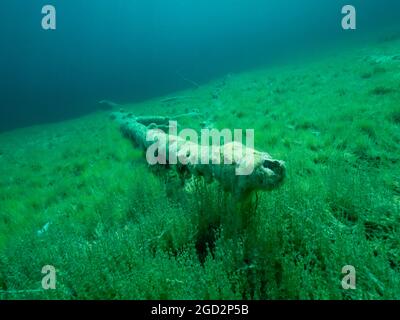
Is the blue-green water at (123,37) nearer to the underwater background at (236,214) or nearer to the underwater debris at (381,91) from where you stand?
the underwater background at (236,214)

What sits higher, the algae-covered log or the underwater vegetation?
the algae-covered log

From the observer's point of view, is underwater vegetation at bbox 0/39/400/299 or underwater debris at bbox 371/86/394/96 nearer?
underwater vegetation at bbox 0/39/400/299

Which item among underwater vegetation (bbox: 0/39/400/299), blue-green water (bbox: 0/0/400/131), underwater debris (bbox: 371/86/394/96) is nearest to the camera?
underwater vegetation (bbox: 0/39/400/299)

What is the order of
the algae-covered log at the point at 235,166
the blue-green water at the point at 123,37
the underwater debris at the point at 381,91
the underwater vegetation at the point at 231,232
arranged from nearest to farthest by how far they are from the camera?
the underwater vegetation at the point at 231,232 → the algae-covered log at the point at 235,166 → the underwater debris at the point at 381,91 → the blue-green water at the point at 123,37

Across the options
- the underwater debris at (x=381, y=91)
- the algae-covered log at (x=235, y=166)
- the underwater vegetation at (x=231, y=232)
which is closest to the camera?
the underwater vegetation at (x=231, y=232)

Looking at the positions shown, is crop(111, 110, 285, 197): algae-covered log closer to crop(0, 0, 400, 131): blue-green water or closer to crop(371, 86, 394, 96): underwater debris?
crop(371, 86, 394, 96): underwater debris

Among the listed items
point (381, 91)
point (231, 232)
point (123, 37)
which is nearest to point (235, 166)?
point (231, 232)

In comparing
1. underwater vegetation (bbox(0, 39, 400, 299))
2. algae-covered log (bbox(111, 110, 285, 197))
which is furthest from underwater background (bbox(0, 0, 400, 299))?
algae-covered log (bbox(111, 110, 285, 197))

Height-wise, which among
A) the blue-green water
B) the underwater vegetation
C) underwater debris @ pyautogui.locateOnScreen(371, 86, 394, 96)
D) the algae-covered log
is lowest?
the underwater vegetation

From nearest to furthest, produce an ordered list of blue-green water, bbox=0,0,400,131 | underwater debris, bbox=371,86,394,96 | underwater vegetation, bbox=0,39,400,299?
1. underwater vegetation, bbox=0,39,400,299
2. underwater debris, bbox=371,86,394,96
3. blue-green water, bbox=0,0,400,131

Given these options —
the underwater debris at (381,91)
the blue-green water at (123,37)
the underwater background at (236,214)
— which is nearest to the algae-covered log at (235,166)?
the underwater background at (236,214)

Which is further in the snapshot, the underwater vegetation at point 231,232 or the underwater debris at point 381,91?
the underwater debris at point 381,91
